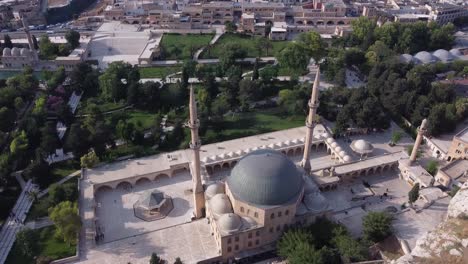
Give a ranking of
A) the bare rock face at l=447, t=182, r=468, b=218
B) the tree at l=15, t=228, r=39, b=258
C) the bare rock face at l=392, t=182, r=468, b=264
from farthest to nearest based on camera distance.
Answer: the tree at l=15, t=228, r=39, b=258 → the bare rock face at l=447, t=182, r=468, b=218 → the bare rock face at l=392, t=182, r=468, b=264

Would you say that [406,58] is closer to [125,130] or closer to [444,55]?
[444,55]

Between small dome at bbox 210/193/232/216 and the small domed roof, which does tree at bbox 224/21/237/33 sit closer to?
the small domed roof

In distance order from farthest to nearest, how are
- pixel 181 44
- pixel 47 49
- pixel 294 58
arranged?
1. pixel 181 44
2. pixel 47 49
3. pixel 294 58

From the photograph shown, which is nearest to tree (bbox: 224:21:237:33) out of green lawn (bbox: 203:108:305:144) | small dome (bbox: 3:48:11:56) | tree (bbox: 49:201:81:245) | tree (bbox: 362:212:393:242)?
green lawn (bbox: 203:108:305:144)

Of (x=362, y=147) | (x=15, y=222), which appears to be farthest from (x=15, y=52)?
(x=362, y=147)

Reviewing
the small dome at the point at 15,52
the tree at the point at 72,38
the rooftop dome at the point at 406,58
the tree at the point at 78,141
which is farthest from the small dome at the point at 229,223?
the tree at the point at 72,38

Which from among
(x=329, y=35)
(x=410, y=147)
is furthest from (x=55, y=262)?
(x=329, y=35)
